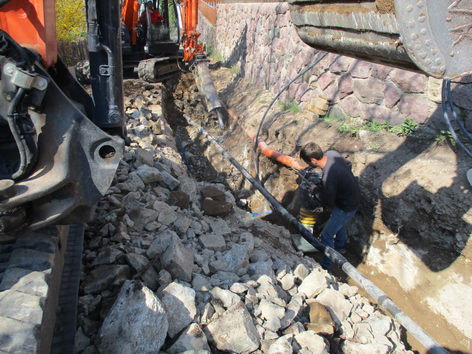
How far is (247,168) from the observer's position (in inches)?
239

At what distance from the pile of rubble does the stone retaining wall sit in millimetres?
2517

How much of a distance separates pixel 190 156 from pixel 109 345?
5.04m

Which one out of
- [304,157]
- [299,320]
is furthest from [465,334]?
[304,157]

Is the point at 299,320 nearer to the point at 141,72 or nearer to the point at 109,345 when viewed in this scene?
the point at 109,345

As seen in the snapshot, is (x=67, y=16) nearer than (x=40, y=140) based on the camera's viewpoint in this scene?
No

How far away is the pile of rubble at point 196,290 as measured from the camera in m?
1.83

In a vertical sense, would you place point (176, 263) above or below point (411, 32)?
below

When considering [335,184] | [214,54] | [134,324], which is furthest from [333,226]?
[214,54]

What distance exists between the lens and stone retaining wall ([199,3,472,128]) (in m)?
4.06

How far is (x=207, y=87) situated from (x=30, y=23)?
23.3 feet

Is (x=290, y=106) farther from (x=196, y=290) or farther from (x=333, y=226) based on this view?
(x=196, y=290)

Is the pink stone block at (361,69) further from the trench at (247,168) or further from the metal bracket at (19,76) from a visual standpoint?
the metal bracket at (19,76)

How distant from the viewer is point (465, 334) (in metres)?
3.18

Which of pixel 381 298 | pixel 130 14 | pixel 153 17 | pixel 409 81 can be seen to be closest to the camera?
pixel 381 298
